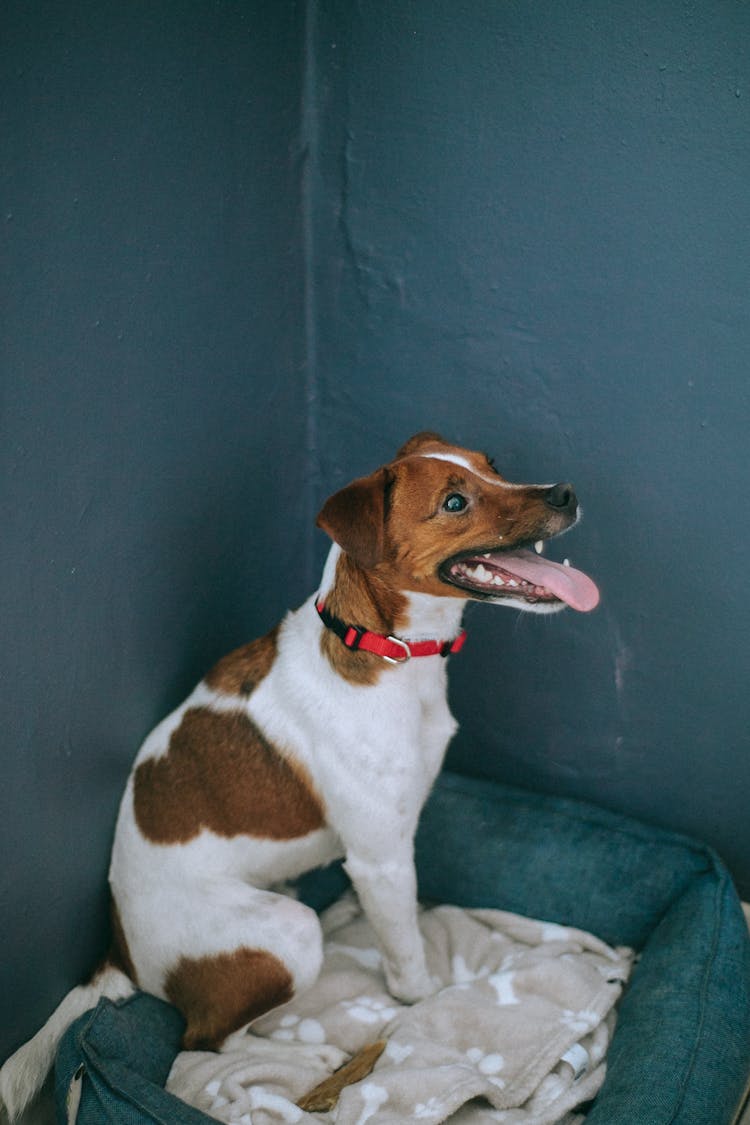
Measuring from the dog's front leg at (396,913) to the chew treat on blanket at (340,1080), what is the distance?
184mm

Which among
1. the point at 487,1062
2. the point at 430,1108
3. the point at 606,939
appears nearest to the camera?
the point at 430,1108

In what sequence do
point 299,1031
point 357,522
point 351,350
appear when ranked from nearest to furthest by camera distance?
point 357,522, point 299,1031, point 351,350

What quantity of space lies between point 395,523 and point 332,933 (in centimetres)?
137

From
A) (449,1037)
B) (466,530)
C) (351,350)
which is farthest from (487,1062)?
(351,350)

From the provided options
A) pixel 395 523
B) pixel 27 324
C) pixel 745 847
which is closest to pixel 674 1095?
pixel 745 847

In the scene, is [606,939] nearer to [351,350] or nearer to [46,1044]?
[46,1044]

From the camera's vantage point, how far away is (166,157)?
2264 millimetres

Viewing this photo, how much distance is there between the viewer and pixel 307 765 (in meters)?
2.34

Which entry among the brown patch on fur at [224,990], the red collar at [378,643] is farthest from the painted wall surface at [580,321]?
the brown patch on fur at [224,990]

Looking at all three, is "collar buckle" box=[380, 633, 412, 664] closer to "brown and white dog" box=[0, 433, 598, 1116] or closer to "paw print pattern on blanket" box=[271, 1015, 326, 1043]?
"brown and white dog" box=[0, 433, 598, 1116]

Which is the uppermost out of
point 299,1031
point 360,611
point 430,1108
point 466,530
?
point 466,530

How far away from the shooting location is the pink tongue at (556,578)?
2156mm

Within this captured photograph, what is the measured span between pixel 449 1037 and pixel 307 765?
772 millimetres

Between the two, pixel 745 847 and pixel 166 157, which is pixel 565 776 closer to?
pixel 745 847
